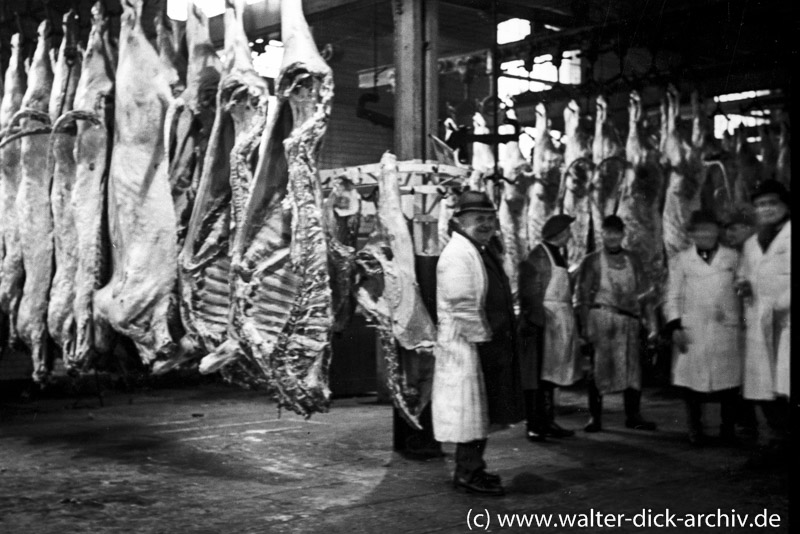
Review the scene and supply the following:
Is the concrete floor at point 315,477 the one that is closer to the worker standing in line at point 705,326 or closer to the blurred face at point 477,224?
the worker standing in line at point 705,326

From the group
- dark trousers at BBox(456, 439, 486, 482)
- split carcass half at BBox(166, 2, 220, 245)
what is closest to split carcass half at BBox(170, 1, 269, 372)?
split carcass half at BBox(166, 2, 220, 245)

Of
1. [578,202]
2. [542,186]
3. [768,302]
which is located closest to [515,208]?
[542,186]

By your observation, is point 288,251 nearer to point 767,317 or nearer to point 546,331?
point 767,317

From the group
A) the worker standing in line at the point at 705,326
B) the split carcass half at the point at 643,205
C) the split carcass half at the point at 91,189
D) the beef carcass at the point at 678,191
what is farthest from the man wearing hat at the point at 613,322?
the split carcass half at the point at 91,189

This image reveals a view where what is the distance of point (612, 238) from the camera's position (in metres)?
8.46

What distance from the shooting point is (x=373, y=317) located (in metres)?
6.16

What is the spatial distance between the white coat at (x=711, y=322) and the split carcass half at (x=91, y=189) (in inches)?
169

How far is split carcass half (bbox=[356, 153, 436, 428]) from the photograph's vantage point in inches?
239

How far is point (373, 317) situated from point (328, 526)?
4.71 ft

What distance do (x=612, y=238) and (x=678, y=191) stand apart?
1.40m

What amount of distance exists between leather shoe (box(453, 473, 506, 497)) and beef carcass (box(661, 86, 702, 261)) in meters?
4.13

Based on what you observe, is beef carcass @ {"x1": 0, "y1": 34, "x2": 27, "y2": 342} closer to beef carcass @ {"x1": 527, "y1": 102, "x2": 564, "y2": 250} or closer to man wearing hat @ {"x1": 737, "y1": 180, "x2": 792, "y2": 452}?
man wearing hat @ {"x1": 737, "y1": 180, "x2": 792, "y2": 452}

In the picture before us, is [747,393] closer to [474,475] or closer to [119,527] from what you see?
[474,475]

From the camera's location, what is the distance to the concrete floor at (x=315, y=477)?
5.36 m
